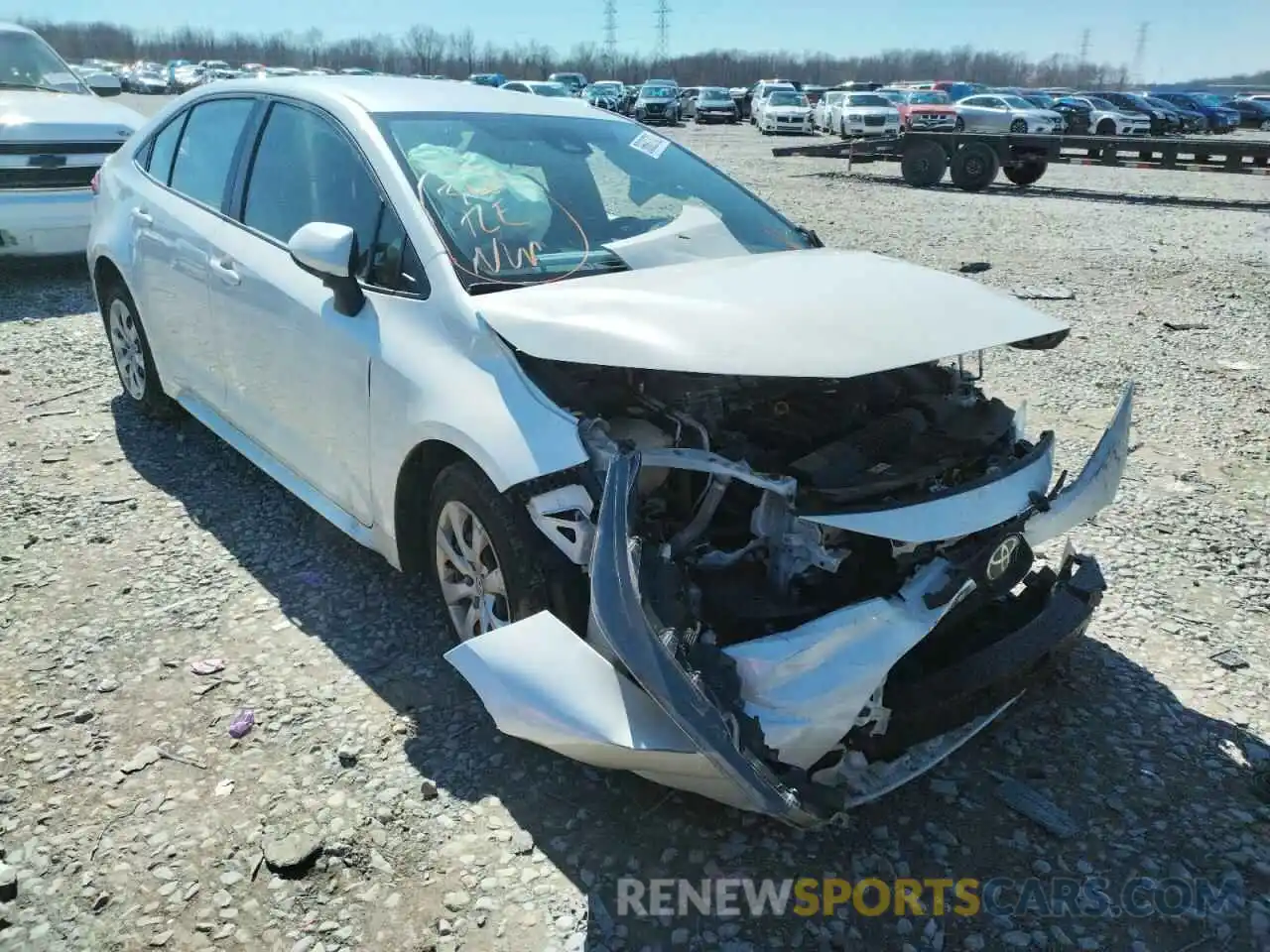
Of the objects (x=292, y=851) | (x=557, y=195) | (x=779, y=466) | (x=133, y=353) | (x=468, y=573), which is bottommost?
(x=292, y=851)

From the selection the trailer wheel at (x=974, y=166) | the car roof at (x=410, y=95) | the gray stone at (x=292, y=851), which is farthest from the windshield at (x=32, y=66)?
the trailer wheel at (x=974, y=166)

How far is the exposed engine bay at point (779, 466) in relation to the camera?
7.98 ft

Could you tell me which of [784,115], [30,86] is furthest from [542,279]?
[784,115]

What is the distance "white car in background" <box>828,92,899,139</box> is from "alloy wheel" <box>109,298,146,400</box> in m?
26.1

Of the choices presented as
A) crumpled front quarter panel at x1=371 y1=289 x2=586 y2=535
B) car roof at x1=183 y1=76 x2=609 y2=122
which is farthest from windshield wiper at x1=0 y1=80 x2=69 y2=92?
crumpled front quarter panel at x1=371 y1=289 x2=586 y2=535

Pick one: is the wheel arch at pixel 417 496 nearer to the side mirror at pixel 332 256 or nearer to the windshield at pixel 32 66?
the side mirror at pixel 332 256

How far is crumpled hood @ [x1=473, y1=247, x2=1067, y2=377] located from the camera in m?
2.45

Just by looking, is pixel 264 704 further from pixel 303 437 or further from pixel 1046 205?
pixel 1046 205

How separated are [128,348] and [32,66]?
569 cm

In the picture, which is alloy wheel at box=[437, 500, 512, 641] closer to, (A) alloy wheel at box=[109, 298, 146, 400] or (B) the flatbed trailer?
(A) alloy wheel at box=[109, 298, 146, 400]

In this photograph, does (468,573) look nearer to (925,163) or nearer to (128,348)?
(128,348)

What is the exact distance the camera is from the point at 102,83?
874 cm

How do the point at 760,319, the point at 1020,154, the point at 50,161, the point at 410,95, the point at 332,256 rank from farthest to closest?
the point at 1020,154, the point at 50,161, the point at 410,95, the point at 332,256, the point at 760,319

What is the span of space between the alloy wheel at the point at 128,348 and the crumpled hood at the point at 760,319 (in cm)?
302
